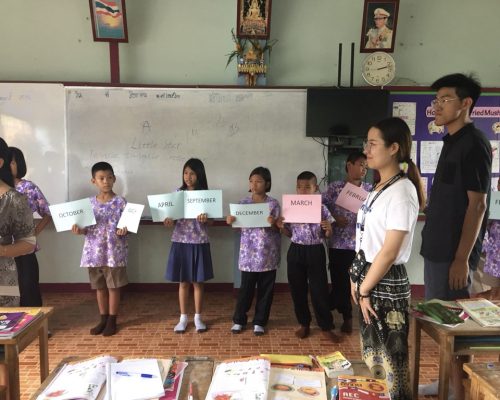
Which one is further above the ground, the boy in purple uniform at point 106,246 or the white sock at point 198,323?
the boy in purple uniform at point 106,246

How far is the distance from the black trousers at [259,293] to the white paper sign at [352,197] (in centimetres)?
74

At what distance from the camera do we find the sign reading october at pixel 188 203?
2.87 m

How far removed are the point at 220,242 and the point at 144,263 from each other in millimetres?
785

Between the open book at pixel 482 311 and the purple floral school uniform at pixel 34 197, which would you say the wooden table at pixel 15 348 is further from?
the open book at pixel 482 311

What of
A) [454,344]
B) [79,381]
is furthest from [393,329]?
[79,381]

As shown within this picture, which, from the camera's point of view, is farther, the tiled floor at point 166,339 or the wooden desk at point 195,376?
the tiled floor at point 166,339

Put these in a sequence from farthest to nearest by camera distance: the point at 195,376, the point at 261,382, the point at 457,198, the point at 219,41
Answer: the point at 219,41 < the point at 457,198 < the point at 195,376 < the point at 261,382

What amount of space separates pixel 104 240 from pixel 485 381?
8.42ft

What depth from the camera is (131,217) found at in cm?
291

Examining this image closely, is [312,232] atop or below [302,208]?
below

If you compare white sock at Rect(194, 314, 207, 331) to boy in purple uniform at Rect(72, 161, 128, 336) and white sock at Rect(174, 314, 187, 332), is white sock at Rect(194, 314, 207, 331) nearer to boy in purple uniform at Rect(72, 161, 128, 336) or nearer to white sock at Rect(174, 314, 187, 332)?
white sock at Rect(174, 314, 187, 332)

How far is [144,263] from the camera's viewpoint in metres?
3.91

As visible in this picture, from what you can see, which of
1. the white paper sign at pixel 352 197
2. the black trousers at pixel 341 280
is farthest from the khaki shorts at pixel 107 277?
the white paper sign at pixel 352 197

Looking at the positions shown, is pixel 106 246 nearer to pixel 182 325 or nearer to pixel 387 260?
pixel 182 325
